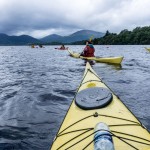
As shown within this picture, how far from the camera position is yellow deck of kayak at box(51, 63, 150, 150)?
4.67 meters

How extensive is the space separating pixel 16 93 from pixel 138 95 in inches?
222

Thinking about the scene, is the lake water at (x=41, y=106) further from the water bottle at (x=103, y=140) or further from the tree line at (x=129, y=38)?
the tree line at (x=129, y=38)

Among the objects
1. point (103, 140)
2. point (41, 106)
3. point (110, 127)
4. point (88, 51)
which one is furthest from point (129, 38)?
point (103, 140)

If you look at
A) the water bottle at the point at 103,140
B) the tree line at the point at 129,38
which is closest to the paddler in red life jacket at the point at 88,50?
the water bottle at the point at 103,140

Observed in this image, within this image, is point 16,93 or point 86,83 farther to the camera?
point 16,93

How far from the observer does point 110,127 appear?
519 cm

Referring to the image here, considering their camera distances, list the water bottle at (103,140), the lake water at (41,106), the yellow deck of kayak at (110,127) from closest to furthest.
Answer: the water bottle at (103,140) < the yellow deck of kayak at (110,127) < the lake water at (41,106)

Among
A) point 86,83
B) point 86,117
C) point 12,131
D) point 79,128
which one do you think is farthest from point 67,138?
point 86,83

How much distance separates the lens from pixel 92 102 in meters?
6.28

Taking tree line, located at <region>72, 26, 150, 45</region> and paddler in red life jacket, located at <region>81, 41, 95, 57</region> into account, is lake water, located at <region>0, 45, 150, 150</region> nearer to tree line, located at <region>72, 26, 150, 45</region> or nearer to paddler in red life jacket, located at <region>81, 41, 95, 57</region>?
paddler in red life jacket, located at <region>81, 41, 95, 57</region>

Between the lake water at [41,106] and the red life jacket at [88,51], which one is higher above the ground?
the lake water at [41,106]

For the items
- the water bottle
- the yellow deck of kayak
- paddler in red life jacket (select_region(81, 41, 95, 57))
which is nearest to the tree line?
paddler in red life jacket (select_region(81, 41, 95, 57))

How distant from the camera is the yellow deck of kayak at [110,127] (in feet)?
15.3

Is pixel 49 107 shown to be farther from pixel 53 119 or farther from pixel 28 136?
pixel 28 136
